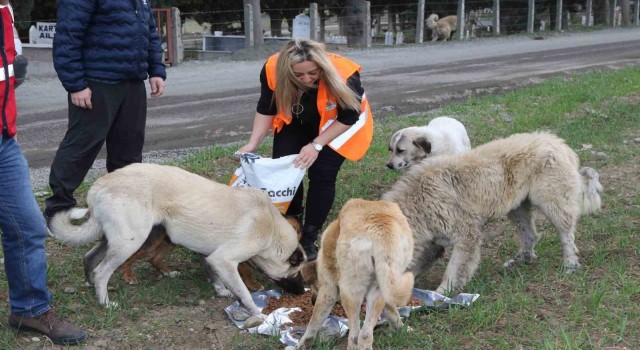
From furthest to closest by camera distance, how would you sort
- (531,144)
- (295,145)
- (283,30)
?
(283,30) → (295,145) → (531,144)

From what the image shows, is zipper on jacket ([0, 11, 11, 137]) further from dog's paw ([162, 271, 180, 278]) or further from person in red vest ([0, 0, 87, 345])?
dog's paw ([162, 271, 180, 278])

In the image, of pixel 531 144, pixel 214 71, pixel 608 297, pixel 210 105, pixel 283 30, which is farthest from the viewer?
pixel 283 30

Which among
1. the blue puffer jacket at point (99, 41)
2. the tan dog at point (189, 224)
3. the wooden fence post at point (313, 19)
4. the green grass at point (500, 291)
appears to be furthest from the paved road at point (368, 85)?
the tan dog at point (189, 224)

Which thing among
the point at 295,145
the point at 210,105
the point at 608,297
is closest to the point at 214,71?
the point at 210,105

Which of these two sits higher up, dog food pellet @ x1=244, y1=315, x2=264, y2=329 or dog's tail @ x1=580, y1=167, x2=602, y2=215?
dog's tail @ x1=580, y1=167, x2=602, y2=215

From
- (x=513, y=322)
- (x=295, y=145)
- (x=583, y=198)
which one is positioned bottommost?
(x=513, y=322)

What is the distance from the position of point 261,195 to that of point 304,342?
120 centimetres

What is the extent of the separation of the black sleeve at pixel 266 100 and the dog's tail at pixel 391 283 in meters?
2.22

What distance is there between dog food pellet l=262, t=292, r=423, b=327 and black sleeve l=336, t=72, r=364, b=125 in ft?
4.28

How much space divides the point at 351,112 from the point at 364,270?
1881mm

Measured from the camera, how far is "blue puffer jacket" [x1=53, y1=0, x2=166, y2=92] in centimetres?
528

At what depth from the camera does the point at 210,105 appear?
12711mm

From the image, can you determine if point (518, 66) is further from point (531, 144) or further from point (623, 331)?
point (623, 331)

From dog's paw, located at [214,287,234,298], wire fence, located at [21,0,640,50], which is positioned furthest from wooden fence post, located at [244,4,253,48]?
dog's paw, located at [214,287,234,298]
